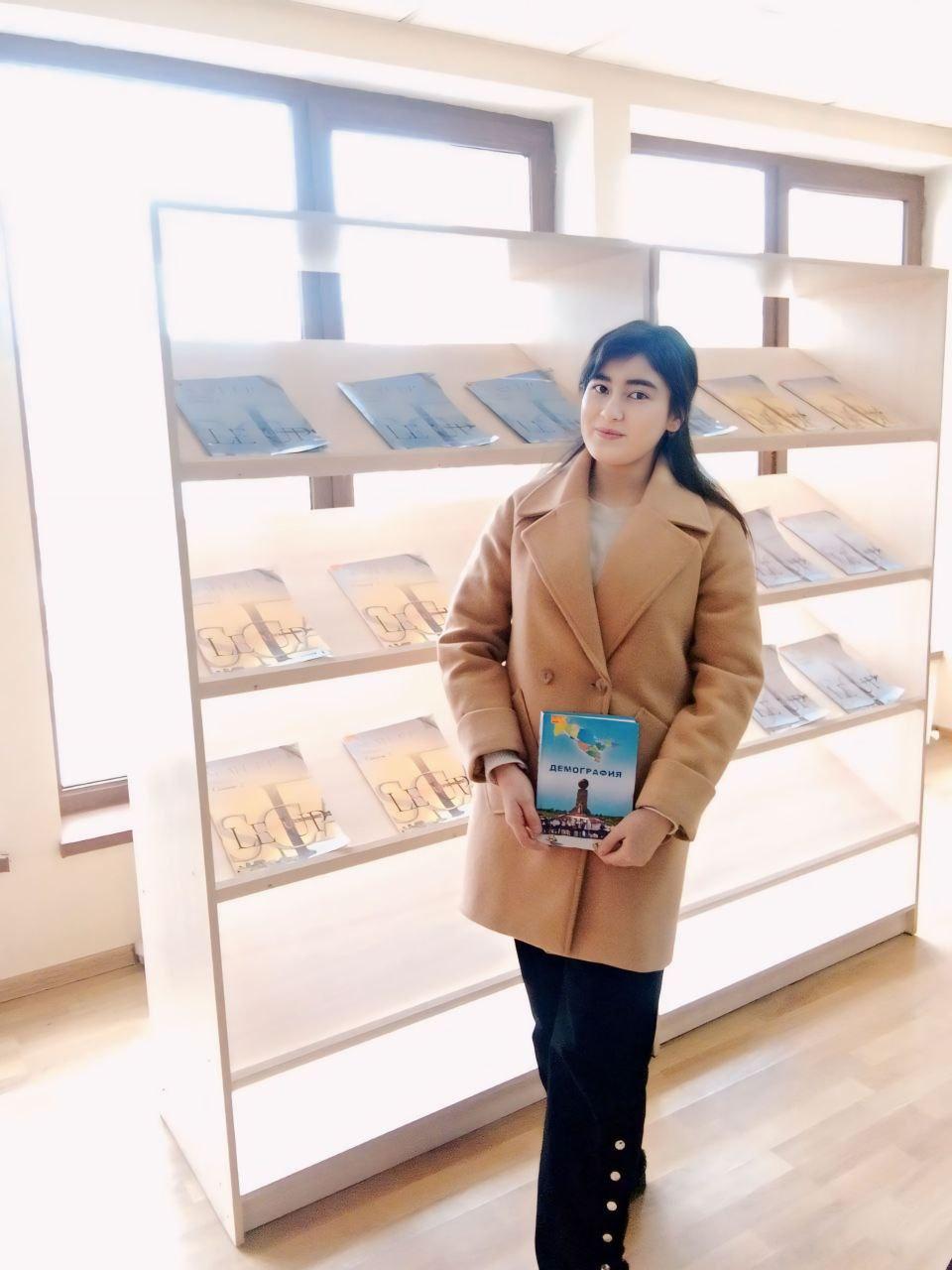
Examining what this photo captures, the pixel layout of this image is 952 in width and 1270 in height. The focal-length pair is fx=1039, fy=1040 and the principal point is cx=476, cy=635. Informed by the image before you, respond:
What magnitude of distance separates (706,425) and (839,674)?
87 cm

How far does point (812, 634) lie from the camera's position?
3045 mm

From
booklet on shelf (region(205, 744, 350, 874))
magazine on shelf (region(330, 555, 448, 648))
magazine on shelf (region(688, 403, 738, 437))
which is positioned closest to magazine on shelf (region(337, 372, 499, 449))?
magazine on shelf (region(330, 555, 448, 648))

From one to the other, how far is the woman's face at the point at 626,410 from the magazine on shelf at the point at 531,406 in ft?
1.77

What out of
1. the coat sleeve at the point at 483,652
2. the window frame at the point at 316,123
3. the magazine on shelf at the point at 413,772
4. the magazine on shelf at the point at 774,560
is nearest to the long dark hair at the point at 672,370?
the coat sleeve at the point at 483,652

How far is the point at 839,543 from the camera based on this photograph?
110 inches

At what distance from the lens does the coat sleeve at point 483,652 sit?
1609mm

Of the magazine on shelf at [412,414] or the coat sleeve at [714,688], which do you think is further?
the magazine on shelf at [412,414]

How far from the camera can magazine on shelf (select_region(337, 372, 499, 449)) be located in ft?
6.67

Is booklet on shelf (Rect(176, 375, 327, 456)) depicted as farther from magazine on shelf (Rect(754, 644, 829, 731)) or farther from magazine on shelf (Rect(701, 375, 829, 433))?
magazine on shelf (Rect(754, 644, 829, 731))

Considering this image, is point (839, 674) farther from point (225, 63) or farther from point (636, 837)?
point (225, 63)

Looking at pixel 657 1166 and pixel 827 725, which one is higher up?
pixel 827 725

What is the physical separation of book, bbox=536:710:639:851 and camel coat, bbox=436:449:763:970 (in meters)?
0.04

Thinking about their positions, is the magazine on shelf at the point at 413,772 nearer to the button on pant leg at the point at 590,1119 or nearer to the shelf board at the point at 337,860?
the shelf board at the point at 337,860

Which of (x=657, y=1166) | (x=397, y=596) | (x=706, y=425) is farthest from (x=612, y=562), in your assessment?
(x=657, y=1166)
